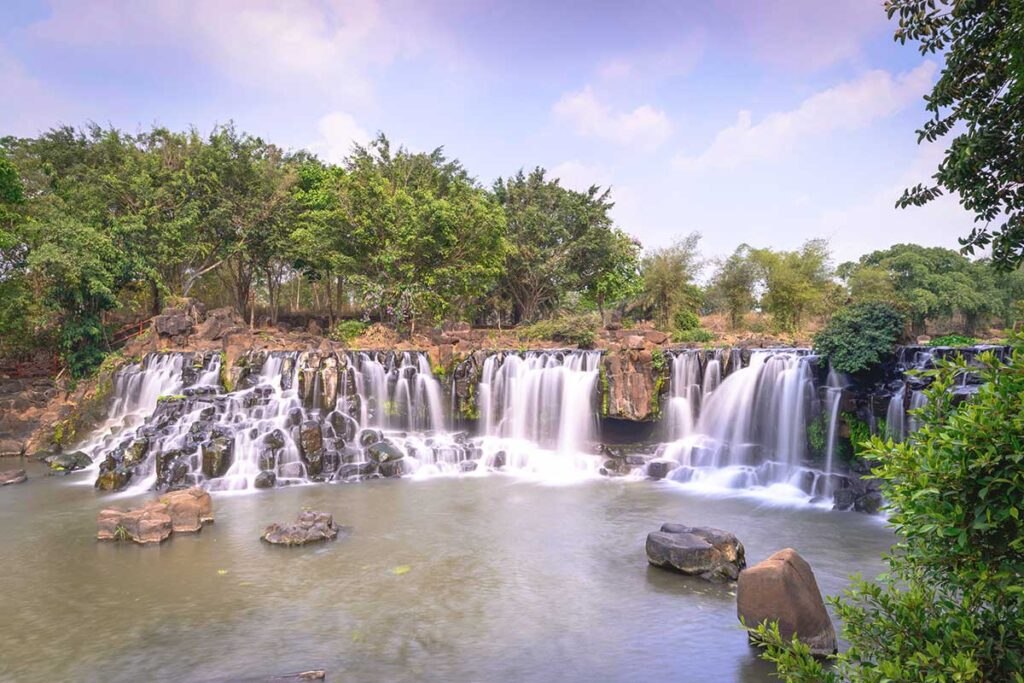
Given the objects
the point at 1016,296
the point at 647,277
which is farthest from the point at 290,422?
the point at 1016,296

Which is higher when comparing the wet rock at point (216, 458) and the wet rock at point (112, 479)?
the wet rock at point (216, 458)

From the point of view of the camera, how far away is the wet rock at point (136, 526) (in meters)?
12.4

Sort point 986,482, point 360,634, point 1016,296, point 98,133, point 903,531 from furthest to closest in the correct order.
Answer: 1. point 1016,296
2. point 98,133
3. point 360,634
4. point 903,531
5. point 986,482

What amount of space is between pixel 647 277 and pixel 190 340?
23.4 m

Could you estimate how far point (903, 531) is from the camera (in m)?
3.58

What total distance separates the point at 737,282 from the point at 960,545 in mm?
32187

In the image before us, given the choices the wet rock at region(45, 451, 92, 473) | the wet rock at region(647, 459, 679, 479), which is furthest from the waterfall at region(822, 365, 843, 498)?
the wet rock at region(45, 451, 92, 473)

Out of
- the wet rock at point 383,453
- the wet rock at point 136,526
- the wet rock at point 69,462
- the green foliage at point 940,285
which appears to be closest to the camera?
the wet rock at point 136,526

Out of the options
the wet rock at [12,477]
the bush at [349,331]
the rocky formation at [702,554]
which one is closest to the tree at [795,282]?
the bush at [349,331]

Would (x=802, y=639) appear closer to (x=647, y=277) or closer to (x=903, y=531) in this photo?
(x=903, y=531)

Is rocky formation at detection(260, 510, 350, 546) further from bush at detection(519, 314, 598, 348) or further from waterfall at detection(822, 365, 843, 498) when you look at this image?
bush at detection(519, 314, 598, 348)

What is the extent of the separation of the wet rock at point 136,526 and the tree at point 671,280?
26621mm

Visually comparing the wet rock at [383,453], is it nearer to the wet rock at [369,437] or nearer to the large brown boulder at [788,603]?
the wet rock at [369,437]

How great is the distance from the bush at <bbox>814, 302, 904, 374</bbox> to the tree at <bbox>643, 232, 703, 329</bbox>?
55.6 ft
